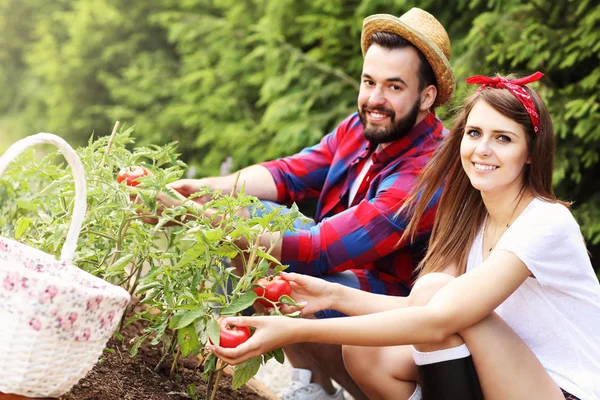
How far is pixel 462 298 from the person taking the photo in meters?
1.82

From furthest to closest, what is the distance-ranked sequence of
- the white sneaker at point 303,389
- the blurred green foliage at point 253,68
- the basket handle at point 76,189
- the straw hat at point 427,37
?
the blurred green foliage at point 253,68 → the white sneaker at point 303,389 → the straw hat at point 427,37 → the basket handle at point 76,189

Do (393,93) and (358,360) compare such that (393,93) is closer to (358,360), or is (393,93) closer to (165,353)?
(358,360)

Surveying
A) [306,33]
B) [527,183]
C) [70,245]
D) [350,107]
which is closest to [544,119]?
[527,183]

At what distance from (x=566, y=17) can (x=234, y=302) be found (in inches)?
101

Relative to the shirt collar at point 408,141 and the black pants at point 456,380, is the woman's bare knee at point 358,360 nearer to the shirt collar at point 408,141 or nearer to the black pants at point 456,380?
the black pants at point 456,380

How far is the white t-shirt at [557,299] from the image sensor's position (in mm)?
1875

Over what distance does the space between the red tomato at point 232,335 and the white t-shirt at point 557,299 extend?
2.25 feet

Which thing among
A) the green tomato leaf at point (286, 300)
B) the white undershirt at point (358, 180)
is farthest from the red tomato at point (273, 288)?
the white undershirt at point (358, 180)

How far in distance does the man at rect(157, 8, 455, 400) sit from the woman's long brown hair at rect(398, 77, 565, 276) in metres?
0.13

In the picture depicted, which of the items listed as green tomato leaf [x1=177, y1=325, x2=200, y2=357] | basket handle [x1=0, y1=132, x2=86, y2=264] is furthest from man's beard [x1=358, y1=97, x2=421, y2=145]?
basket handle [x1=0, y1=132, x2=86, y2=264]

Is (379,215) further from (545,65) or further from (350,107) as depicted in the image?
(350,107)

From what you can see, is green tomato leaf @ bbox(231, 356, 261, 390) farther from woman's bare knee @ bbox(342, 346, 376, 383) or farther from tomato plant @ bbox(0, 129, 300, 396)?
woman's bare knee @ bbox(342, 346, 376, 383)

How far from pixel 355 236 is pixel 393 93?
1.78 feet

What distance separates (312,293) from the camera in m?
2.08
